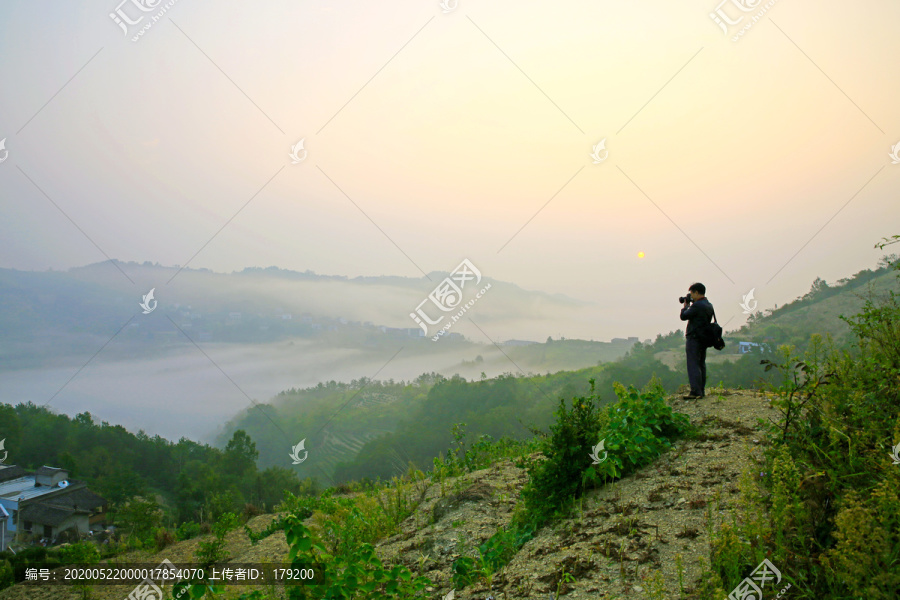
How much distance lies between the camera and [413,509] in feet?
26.1

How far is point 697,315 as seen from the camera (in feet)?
27.7

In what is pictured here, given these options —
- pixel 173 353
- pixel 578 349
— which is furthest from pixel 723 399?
pixel 173 353

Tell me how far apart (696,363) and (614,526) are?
4.79 metres

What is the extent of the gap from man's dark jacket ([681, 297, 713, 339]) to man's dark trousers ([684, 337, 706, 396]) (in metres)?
0.14

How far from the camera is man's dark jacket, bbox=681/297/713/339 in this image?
8.40 meters

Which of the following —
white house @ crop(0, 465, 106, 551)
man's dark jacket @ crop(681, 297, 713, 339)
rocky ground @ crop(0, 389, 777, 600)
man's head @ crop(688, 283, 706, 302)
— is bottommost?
rocky ground @ crop(0, 389, 777, 600)

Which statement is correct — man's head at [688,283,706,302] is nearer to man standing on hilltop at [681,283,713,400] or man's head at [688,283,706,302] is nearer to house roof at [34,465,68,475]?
man standing on hilltop at [681,283,713,400]

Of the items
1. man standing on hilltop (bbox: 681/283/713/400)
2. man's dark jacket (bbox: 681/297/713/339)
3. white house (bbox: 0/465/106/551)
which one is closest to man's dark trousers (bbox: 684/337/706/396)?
man standing on hilltop (bbox: 681/283/713/400)

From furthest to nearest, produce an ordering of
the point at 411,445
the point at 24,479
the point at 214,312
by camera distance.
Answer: the point at 214,312
the point at 411,445
the point at 24,479

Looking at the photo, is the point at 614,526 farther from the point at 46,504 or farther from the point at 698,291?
the point at 46,504

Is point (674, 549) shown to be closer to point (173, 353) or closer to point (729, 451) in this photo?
point (729, 451)

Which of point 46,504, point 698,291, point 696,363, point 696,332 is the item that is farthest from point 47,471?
point 698,291

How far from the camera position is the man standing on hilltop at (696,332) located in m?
8.42

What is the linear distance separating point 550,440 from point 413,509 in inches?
114
